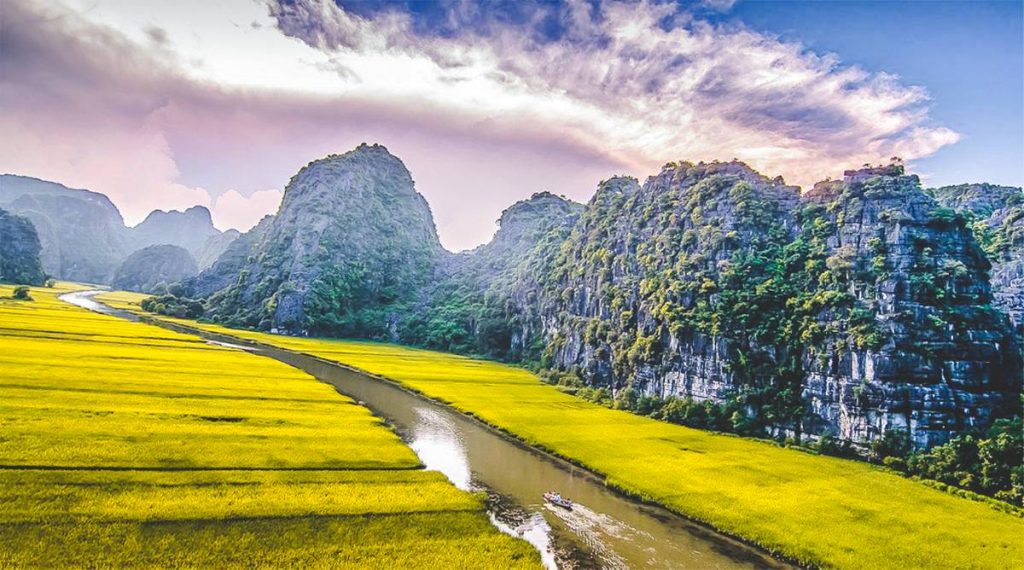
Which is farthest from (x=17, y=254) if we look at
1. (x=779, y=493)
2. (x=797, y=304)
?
(x=779, y=493)

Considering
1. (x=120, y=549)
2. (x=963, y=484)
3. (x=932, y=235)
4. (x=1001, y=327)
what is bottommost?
(x=120, y=549)

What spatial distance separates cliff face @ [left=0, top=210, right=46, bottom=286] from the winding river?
20627 centimetres

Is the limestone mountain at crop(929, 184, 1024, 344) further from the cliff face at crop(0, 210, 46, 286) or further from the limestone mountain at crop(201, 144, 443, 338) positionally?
the cliff face at crop(0, 210, 46, 286)

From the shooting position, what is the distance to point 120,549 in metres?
20.9

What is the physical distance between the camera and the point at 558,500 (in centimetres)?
3316

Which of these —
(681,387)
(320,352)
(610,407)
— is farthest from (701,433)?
(320,352)

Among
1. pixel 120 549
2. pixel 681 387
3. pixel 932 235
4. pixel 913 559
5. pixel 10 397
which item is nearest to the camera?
pixel 120 549

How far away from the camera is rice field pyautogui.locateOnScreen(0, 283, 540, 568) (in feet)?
72.0

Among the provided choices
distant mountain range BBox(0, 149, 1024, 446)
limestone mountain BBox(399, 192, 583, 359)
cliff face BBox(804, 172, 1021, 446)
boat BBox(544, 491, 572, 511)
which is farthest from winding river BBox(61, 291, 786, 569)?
limestone mountain BBox(399, 192, 583, 359)

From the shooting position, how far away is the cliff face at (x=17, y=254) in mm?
182500

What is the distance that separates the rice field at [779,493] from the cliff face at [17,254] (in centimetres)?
20282

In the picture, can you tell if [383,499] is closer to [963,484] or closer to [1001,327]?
[963,484]

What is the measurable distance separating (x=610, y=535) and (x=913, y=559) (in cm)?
1647

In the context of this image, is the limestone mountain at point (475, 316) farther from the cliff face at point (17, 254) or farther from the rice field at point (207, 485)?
the cliff face at point (17, 254)
